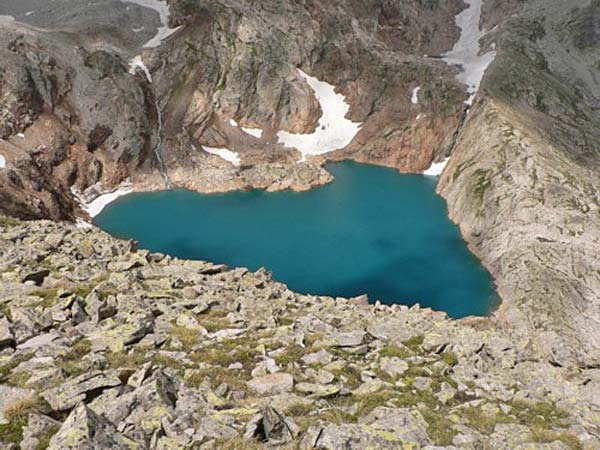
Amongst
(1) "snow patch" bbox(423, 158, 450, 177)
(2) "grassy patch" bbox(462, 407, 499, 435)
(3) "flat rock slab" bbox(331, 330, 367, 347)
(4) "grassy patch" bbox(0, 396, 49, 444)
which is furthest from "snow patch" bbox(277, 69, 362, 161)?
(4) "grassy patch" bbox(0, 396, 49, 444)

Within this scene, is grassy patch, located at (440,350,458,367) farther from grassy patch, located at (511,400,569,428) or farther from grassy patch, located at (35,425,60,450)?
grassy patch, located at (35,425,60,450)

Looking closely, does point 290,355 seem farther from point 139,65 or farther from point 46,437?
point 139,65

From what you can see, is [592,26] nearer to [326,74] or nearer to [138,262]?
[326,74]

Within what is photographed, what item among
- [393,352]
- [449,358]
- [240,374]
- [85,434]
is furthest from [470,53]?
[85,434]

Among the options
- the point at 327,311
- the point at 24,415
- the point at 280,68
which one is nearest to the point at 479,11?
the point at 280,68

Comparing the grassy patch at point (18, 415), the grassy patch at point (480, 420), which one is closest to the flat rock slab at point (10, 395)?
the grassy patch at point (18, 415)
